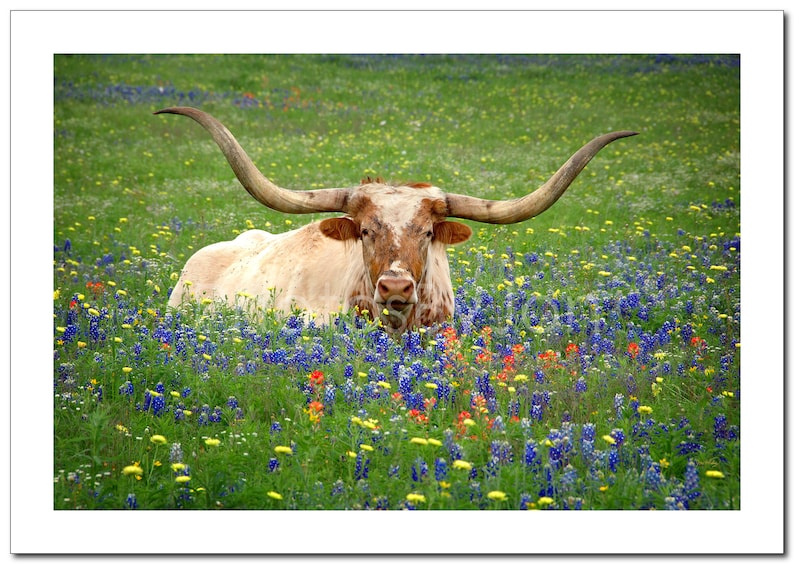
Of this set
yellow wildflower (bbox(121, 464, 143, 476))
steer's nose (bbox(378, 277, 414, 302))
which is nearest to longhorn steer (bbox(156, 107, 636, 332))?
steer's nose (bbox(378, 277, 414, 302))

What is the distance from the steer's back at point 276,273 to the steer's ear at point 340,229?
0.30m

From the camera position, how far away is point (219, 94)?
740 inches

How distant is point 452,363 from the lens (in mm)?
5812

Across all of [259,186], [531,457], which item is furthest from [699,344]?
[259,186]

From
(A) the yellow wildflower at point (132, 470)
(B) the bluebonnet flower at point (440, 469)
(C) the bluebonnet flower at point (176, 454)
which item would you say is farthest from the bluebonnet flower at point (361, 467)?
(A) the yellow wildflower at point (132, 470)

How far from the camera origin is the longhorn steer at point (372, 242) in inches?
244

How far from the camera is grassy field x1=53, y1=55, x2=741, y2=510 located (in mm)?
4441

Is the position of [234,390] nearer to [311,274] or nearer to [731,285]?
[311,274]

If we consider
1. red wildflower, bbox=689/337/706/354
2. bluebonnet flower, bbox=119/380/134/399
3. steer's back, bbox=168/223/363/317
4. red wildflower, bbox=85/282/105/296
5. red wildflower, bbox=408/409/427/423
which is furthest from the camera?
red wildflower, bbox=85/282/105/296

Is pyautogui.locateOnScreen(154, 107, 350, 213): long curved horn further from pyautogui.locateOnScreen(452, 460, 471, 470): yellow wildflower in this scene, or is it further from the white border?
pyautogui.locateOnScreen(452, 460, 471, 470): yellow wildflower

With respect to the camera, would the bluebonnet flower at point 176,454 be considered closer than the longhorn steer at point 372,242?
Yes

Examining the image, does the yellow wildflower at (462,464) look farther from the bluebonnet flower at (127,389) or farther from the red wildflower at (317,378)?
the bluebonnet flower at (127,389)
